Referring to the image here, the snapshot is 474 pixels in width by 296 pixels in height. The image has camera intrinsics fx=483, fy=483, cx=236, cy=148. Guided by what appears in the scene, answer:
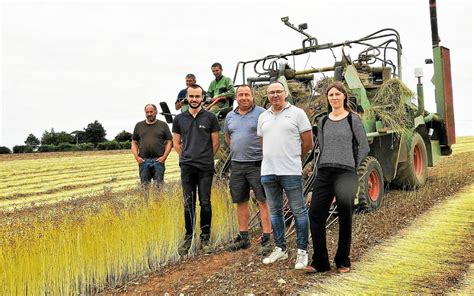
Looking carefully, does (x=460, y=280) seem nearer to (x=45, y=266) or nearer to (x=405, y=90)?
(x=45, y=266)

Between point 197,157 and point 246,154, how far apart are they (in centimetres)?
53

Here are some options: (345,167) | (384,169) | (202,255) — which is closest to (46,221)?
(202,255)

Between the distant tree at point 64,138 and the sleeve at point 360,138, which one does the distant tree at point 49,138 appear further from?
the sleeve at point 360,138

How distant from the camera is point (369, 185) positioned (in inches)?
258

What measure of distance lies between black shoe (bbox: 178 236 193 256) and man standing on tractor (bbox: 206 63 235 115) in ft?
8.32

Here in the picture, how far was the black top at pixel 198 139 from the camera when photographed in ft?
15.9

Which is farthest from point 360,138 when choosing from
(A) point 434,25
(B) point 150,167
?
(A) point 434,25

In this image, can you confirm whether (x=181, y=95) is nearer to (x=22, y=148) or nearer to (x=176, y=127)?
(x=176, y=127)

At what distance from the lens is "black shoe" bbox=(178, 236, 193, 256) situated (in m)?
4.81

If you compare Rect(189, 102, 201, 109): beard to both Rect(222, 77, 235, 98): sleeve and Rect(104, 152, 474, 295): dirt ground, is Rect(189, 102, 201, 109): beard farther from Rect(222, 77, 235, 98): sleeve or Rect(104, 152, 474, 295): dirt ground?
Rect(222, 77, 235, 98): sleeve

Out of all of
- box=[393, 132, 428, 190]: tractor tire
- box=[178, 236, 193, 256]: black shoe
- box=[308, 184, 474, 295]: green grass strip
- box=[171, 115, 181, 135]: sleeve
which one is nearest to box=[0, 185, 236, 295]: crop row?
box=[178, 236, 193, 256]: black shoe

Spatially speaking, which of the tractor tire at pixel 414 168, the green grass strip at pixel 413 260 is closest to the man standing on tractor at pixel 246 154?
the green grass strip at pixel 413 260

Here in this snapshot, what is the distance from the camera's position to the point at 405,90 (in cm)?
732

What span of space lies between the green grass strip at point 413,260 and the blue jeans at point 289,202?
0.54 meters
